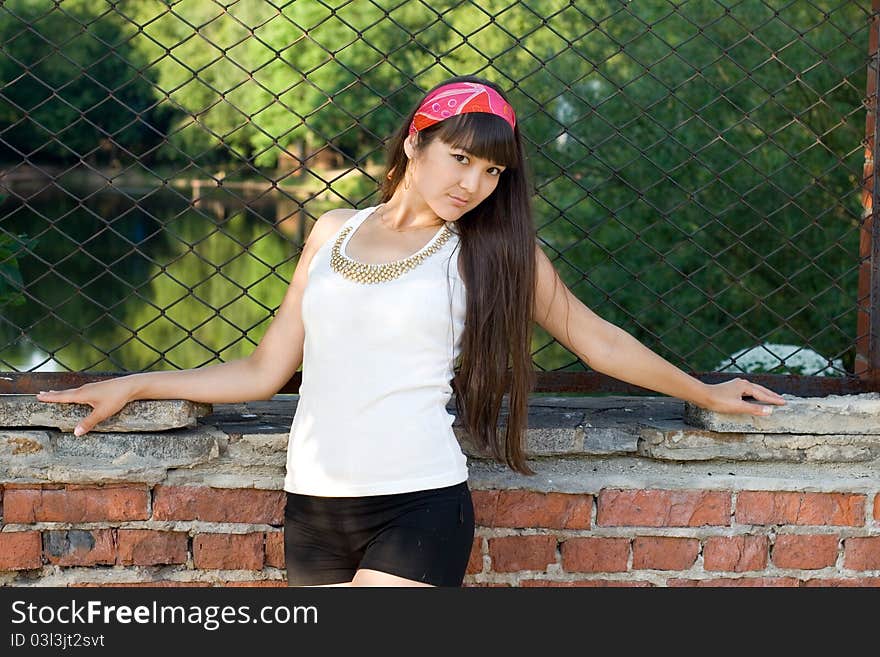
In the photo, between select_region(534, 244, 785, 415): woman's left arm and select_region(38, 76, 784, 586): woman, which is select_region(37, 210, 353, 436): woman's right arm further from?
select_region(534, 244, 785, 415): woman's left arm

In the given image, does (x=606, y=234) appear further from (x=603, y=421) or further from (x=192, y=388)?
(x=192, y=388)

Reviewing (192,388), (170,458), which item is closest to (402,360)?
(192,388)

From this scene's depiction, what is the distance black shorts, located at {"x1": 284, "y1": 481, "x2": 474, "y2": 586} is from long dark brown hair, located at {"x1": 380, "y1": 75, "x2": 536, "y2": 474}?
252mm

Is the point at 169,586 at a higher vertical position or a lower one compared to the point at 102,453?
lower

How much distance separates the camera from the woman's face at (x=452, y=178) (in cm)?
222

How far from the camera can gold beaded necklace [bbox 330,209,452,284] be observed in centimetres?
224

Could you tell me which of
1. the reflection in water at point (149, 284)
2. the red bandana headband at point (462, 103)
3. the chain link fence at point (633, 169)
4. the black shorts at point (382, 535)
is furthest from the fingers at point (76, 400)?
the reflection in water at point (149, 284)

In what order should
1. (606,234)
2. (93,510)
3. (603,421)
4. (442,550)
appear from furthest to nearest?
(606,234), (603,421), (93,510), (442,550)

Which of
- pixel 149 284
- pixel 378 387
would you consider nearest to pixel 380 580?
pixel 378 387

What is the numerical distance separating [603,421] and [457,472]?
678mm

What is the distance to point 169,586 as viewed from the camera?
2.61 metres

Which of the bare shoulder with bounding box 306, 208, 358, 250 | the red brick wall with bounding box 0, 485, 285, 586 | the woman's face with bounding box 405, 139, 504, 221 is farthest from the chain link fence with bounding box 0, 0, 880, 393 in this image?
the woman's face with bounding box 405, 139, 504, 221

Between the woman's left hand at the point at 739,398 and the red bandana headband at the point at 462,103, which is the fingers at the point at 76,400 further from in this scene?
the woman's left hand at the point at 739,398

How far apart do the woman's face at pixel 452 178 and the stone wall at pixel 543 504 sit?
0.66m
